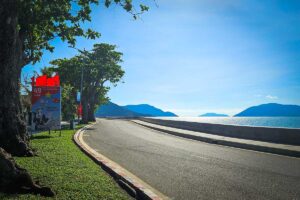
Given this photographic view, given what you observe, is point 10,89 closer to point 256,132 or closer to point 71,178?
point 71,178

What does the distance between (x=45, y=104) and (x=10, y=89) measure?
975cm

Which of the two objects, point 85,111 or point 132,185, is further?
point 85,111

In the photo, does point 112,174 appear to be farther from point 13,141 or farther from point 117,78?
point 117,78

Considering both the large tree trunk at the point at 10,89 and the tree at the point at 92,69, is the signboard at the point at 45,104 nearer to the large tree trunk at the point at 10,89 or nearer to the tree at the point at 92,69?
the large tree trunk at the point at 10,89

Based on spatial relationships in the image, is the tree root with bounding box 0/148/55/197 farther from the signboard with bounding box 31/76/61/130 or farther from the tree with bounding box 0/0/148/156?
the signboard with bounding box 31/76/61/130

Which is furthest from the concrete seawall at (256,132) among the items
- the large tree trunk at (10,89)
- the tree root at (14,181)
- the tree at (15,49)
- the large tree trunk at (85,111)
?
the large tree trunk at (85,111)

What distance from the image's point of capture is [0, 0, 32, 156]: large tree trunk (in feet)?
31.2

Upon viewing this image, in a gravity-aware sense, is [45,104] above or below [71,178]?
above

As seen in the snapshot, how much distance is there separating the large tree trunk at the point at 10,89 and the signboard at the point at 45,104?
878cm

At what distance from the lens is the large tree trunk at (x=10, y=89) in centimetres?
952

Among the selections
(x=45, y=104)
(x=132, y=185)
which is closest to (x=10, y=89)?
(x=132, y=185)

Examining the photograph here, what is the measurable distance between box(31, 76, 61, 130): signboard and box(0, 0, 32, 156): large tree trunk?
8.78m

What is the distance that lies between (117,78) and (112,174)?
150ft

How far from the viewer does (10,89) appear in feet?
33.7
